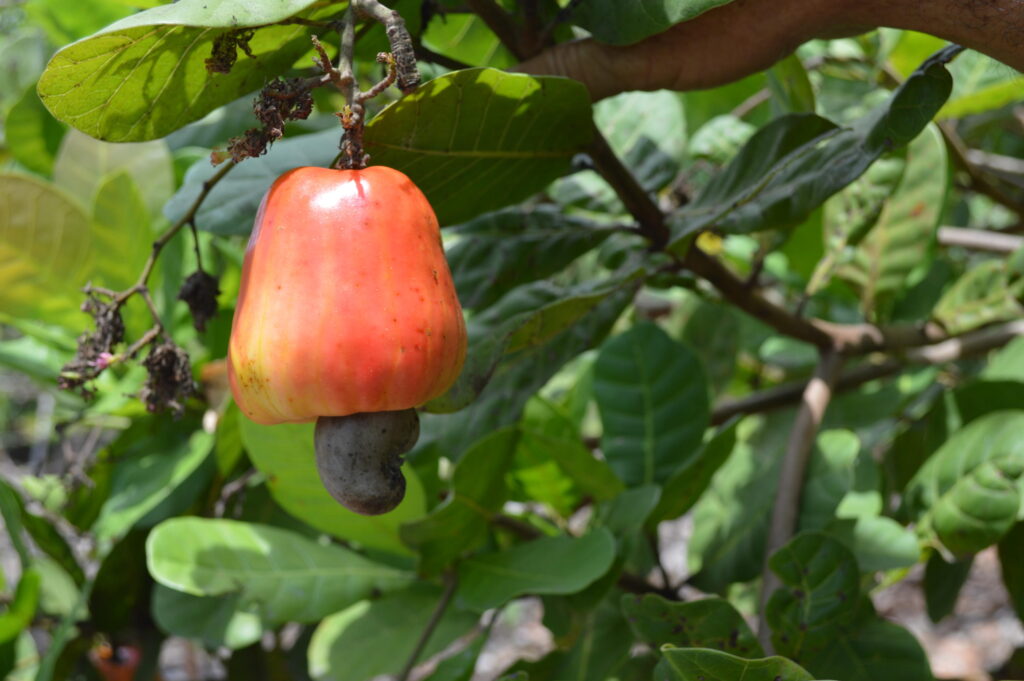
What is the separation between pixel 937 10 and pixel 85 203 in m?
1.24

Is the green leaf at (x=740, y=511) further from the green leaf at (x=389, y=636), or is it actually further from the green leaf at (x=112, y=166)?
the green leaf at (x=112, y=166)

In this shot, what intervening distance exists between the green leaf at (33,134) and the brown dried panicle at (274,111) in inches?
40.5

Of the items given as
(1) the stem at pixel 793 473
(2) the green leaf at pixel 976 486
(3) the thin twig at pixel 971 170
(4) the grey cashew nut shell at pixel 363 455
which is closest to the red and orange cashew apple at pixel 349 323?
(4) the grey cashew nut shell at pixel 363 455

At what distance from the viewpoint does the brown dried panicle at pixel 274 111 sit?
2.20 ft

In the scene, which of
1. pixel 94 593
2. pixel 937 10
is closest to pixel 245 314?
pixel 937 10

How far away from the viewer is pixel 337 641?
122cm

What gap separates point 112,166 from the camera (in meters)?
1.47

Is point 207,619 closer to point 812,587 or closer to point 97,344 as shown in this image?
point 97,344

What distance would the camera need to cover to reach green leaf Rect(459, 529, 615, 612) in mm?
973

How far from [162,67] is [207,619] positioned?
0.81m

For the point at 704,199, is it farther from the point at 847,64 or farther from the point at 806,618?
the point at 847,64

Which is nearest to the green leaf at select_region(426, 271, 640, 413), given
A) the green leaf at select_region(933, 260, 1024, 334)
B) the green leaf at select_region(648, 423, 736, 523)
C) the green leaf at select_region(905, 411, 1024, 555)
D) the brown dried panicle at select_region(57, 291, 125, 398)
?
the green leaf at select_region(648, 423, 736, 523)

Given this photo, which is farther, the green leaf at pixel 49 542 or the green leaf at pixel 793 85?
the green leaf at pixel 49 542

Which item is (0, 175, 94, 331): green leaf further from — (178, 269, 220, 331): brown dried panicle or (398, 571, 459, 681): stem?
(398, 571, 459, 681): stem
